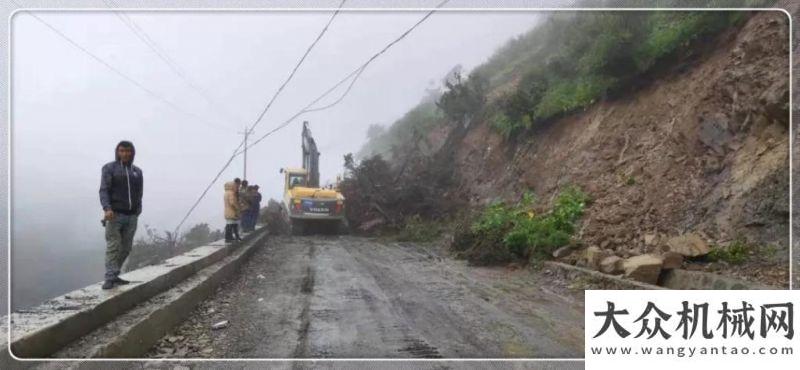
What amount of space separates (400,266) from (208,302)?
3.43 m

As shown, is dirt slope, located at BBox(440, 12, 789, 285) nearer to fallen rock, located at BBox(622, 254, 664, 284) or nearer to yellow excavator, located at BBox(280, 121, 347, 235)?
fallen rock, located at BBox(622, 254, 664, 284)

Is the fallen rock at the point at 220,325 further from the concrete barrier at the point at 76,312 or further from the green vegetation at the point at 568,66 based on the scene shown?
the green vegetation at the point at 568,66

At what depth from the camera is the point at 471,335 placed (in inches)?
152

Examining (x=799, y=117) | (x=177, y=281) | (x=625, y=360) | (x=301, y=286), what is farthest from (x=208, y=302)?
(x=799, y=117)

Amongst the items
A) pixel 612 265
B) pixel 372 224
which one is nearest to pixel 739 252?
pixel 612 265

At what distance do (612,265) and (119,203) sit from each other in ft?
15.6

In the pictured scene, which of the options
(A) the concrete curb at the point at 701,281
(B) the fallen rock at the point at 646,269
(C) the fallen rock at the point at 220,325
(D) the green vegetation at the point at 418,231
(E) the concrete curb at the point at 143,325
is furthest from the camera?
(D) the green vegetation at the point at 418,231

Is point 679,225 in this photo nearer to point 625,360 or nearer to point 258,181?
point 625,360

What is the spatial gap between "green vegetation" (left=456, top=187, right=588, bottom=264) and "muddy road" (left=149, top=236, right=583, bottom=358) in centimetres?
73

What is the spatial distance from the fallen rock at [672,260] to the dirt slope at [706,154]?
277 millimetres

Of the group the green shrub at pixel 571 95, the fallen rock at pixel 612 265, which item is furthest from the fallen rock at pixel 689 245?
the green shrub at pixel 571 95

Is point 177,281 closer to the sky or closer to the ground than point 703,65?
closer to the ground

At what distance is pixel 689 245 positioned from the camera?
528cm

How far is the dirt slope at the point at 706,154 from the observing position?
4316 mm
